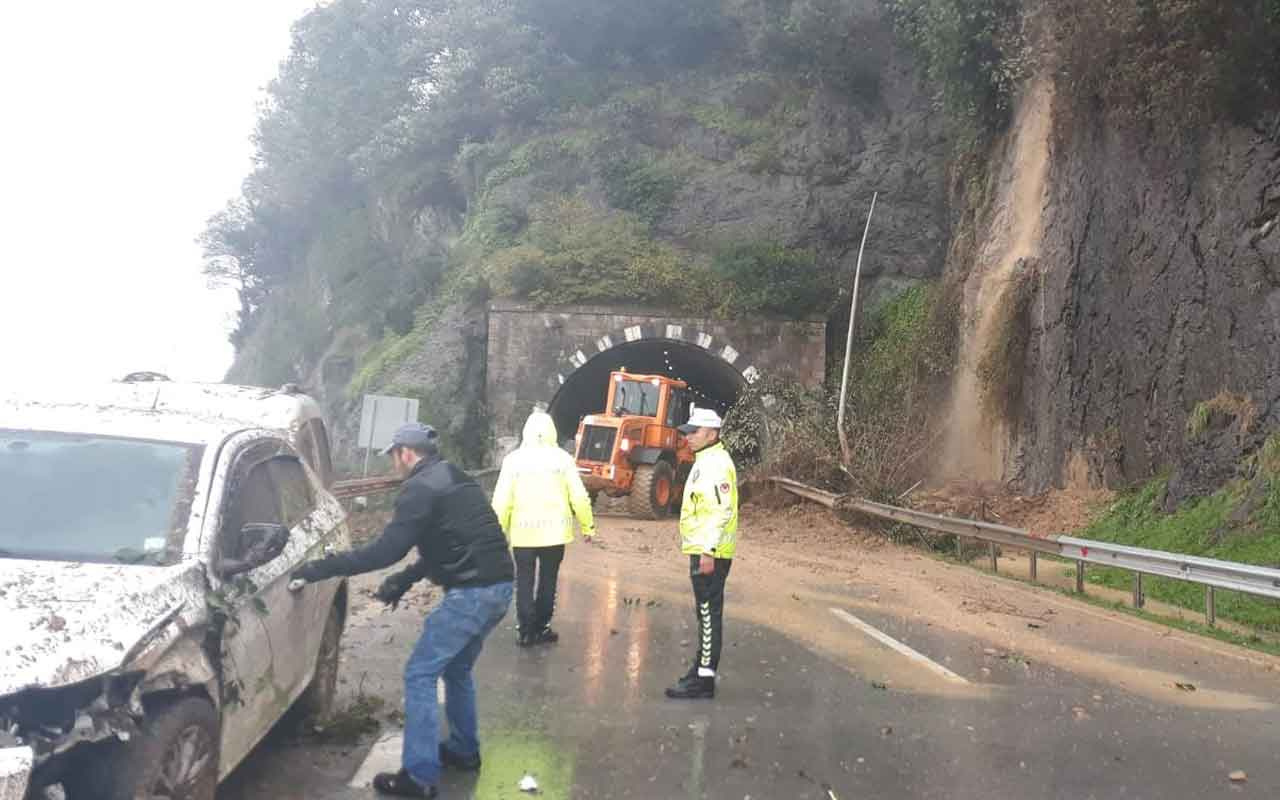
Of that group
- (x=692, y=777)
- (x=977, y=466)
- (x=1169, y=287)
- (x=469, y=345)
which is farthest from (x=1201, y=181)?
(x=469, y=345)

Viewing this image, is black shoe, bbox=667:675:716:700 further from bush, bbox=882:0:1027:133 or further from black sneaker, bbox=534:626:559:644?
bush, bbox=882:0:1027:133

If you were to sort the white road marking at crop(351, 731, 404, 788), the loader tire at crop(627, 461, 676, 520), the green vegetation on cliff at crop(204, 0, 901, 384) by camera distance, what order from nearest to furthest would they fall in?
1. the white road marking at crop(351, 731, 404, 788)
2. the loader tire at crop(627, 461, 676, 520)
3. the green vegetation on cliff at crop(204, 0, 901, 384)

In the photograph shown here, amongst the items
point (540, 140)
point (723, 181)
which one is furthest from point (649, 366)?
point (540, 140)

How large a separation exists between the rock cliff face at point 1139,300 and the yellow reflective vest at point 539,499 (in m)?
9.81

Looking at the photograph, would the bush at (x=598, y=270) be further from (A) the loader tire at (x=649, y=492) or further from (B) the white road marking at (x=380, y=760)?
(B) the white road marking at (x=380, y=760)

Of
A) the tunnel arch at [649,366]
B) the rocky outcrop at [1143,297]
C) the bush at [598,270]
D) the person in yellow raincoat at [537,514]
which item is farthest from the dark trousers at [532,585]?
the bush at [598,270]

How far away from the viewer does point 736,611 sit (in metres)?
12.0

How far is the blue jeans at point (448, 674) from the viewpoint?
5.87 m

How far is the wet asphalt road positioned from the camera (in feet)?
20.2

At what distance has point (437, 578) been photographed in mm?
6145

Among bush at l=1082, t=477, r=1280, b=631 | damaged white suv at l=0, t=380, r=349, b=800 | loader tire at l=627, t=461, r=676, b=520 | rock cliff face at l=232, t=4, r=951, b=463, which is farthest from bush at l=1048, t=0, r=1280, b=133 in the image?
rock cliff face at l=232, t=4, r=951, b=463

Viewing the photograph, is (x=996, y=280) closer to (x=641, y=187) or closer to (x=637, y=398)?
(x=637, y=398)

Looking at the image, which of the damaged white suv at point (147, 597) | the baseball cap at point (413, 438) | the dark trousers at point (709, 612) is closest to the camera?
the damaged white suv at point (147, 597)

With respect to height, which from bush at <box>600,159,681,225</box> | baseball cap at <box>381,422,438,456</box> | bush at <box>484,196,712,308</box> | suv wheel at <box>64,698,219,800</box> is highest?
bush at <box>600,159,681,225</box>
